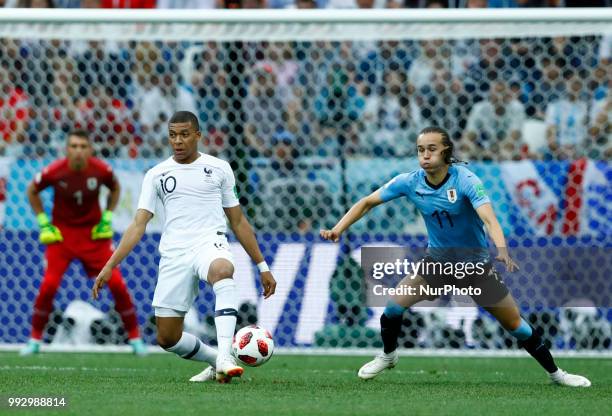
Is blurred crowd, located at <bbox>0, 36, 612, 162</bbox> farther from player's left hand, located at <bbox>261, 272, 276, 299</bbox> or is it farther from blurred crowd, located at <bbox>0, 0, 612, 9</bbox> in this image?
player's left hand, located at <bbox>261, 272, 276, 299</bbox>

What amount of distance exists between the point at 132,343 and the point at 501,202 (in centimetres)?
390

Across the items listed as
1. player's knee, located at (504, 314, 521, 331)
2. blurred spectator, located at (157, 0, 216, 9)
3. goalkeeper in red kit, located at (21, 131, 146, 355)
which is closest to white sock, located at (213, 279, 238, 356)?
player's knee, located at (504, 314, 521, 331)

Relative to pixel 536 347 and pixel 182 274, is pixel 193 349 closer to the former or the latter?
pixel 182 274

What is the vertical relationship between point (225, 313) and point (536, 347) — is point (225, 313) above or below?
above

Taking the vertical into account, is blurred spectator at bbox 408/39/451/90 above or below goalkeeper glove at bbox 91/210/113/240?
above

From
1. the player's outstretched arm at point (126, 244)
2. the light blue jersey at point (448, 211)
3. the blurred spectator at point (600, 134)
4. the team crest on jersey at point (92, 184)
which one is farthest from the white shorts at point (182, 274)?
the blurred spectator at point (600, 134)

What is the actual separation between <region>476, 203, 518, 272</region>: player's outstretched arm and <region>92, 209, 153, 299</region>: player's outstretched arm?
230cm

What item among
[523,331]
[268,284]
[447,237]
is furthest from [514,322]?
[268,284]

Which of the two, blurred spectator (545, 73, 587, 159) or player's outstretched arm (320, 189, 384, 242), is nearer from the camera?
player's outstretched arm (320, 189, 384, 242)

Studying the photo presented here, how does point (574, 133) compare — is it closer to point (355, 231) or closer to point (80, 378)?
point (355, 231)

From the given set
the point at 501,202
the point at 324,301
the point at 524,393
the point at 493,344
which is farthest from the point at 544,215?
the point at 524,393

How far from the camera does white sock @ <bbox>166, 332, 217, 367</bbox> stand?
7.86 metres

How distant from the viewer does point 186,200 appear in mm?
7797

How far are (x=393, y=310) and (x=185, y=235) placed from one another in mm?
1639
